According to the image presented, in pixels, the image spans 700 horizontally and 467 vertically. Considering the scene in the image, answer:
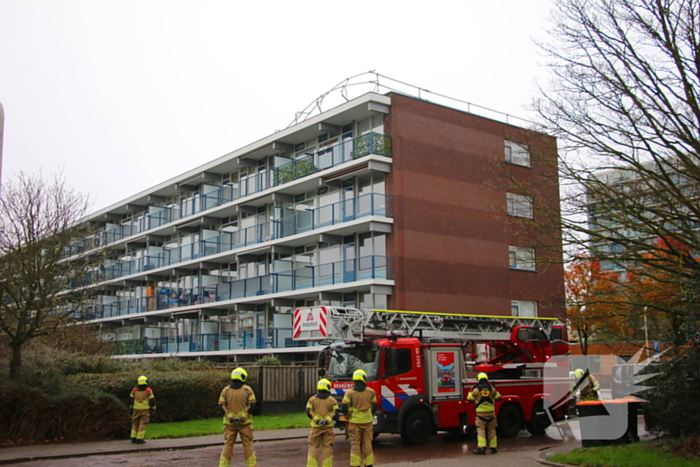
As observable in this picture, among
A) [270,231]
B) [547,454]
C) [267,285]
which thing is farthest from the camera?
[270,231]

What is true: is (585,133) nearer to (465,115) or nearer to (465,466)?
(465,466)

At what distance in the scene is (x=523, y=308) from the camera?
34.0 metres

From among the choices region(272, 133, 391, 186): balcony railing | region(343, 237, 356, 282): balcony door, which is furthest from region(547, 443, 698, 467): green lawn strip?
region(272, 133, 391, 186): balcony railing

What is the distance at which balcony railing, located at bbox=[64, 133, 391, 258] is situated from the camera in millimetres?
30328

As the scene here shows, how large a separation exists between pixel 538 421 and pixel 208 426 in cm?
902

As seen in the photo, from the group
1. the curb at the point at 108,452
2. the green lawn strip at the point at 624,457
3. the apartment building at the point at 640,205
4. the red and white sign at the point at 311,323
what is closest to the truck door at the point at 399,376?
the red and white sign at the point at 311,323

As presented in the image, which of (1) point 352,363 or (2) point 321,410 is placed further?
(1) point 352,363

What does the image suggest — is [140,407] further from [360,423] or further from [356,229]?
[356,229]

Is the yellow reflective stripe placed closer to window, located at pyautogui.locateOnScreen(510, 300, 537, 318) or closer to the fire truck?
the fire truck

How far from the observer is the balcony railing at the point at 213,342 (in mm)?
33531

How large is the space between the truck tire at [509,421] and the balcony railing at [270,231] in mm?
12549

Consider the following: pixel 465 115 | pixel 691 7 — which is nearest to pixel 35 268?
pixel 691 7

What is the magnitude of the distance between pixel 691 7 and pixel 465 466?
29.6 ft

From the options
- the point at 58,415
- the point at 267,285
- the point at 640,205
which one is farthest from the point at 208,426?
the point at 267,285
